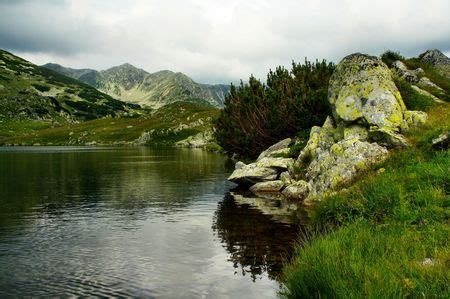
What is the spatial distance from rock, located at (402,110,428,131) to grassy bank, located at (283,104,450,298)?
8014 mm

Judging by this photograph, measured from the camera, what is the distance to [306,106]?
5641cm

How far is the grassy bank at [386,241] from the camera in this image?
10266mm

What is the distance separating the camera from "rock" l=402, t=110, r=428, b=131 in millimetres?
34031

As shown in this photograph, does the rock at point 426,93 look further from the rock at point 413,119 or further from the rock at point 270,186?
the rock at point 270,186

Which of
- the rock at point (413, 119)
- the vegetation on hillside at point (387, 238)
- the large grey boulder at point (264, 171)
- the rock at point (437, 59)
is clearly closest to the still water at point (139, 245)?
the vegetation on hillside at point (387, 238)

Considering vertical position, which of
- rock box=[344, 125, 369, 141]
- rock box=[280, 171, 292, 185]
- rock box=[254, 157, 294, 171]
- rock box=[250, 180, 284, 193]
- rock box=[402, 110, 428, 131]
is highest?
rock box=[402, 110, 428, 131]

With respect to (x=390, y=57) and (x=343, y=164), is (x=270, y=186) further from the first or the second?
(x=390, y=57)

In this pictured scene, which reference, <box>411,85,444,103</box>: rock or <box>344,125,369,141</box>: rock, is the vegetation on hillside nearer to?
<box>344,125,369,141</box>: rock

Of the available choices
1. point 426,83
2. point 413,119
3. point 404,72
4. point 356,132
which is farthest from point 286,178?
point 404,72

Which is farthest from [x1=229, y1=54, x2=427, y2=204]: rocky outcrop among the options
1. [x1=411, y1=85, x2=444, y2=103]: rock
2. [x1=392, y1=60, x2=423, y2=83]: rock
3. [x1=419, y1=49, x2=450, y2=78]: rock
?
[x1=419, y1=49, x2=450, y2=78]: rock

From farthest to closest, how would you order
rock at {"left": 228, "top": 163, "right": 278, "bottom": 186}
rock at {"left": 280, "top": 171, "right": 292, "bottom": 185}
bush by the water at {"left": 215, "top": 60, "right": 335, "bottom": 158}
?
bush by the water at {"left": 215, "top": 60, "right": 335, "bottom": 158} < rock at {"left": 228, "top": 163, "right": 278, "bottom": 186} < rock at {"left": 280, "top": 171, "right": 292, "bottom": 185}

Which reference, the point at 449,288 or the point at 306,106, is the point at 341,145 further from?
the point at 449,288

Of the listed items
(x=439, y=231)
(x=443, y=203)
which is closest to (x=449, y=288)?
(x=439, y=231)

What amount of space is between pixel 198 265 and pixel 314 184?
1832 centimetres
